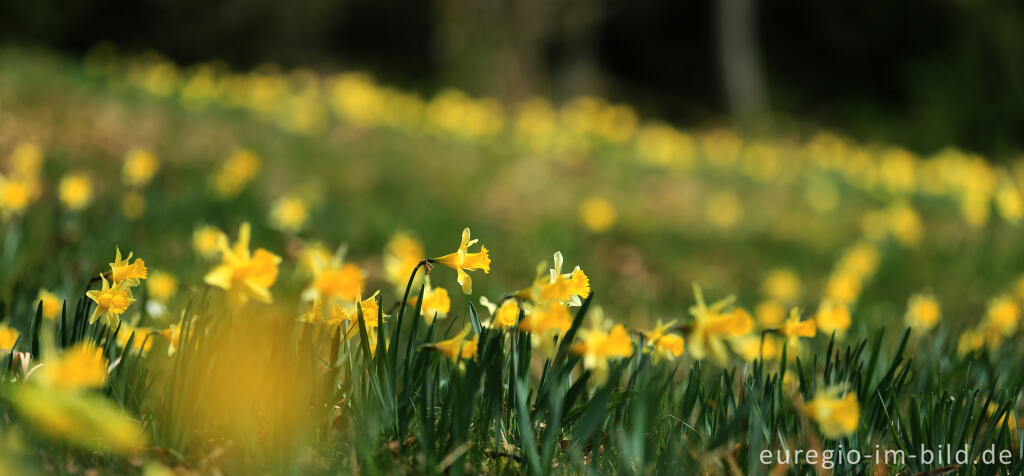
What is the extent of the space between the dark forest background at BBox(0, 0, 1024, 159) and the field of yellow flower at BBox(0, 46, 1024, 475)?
3504 mm

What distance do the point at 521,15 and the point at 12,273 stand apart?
8443 millimetres

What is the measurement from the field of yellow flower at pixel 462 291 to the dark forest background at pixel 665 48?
350cm

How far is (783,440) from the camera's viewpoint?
55.0 inches

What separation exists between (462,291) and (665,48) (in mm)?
16649

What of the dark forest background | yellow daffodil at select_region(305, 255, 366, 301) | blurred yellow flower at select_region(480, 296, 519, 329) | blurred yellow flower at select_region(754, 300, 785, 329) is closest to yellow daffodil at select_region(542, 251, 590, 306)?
blurred yellow flower at select_region(480, 296, 519, 329)

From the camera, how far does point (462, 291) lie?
1848mm

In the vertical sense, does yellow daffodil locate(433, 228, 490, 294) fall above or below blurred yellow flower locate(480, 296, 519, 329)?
above

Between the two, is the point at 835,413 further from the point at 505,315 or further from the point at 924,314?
the point at 924,314

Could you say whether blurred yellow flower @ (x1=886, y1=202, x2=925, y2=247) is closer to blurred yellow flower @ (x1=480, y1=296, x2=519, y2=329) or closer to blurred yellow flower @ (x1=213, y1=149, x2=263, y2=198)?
blurred yellow flower @ (x1=213, y1=149, x2=263, y2=198)

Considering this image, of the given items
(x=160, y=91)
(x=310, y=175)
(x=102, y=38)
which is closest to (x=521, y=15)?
(x=160, y=91)

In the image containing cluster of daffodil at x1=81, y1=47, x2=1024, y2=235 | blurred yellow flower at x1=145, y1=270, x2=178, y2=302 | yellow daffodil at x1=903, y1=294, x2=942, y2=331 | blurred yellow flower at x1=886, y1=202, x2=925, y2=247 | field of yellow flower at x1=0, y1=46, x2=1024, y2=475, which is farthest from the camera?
cluster of daffodil at x1=81, y1=47, x2=1024, y2=235

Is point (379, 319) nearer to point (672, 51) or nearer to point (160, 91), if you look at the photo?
point (160, 91)

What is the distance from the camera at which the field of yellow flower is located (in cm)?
127

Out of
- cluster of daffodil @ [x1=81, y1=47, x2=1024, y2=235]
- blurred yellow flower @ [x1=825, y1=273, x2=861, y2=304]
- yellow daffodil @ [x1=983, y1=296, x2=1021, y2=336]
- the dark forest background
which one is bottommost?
yellow daffodil @ [x1=983, y1=296, x2=1021, y2=336]
